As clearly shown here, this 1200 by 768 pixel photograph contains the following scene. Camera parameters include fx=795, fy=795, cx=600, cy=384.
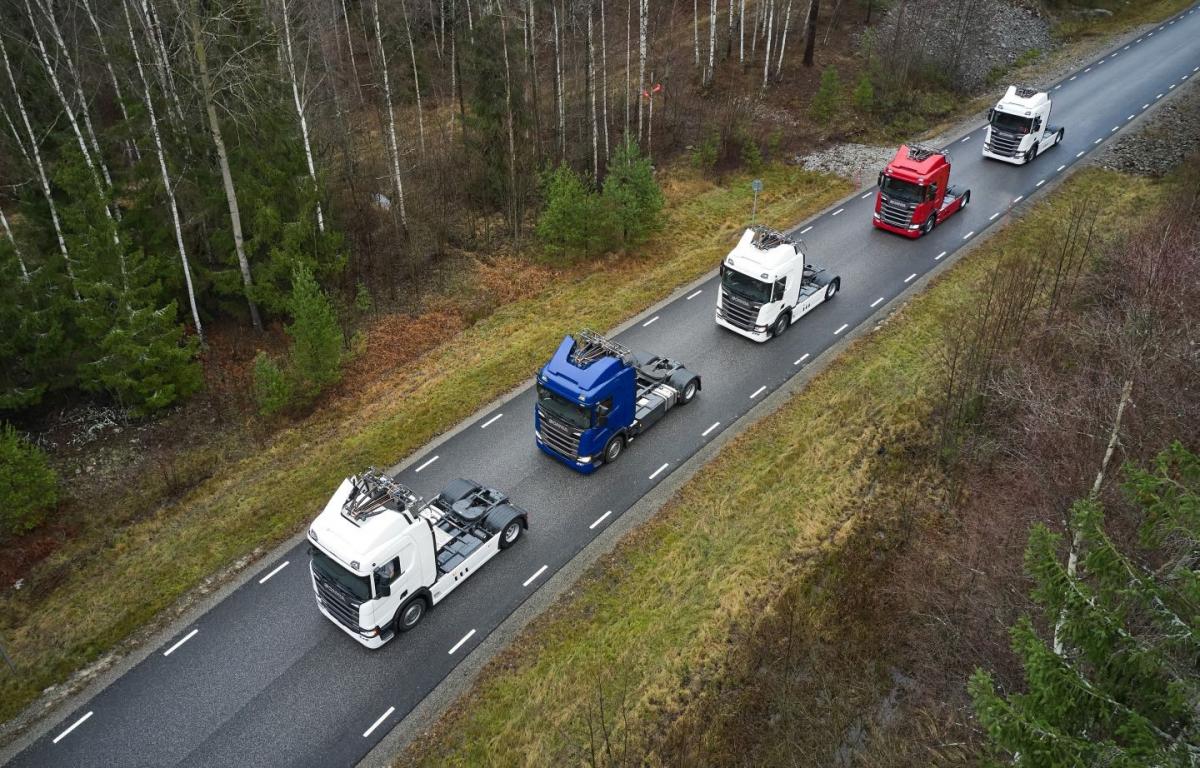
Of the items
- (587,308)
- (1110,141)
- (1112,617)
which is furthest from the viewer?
(1110,141)

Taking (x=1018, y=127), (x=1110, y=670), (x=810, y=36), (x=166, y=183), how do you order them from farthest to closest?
(x=810, y=36), (x=1018, y=127), (x=166, y=183), (x=1110, y=670)

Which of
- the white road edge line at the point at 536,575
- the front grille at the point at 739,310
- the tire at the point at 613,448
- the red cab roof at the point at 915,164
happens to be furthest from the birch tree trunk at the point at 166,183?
the red cab roof at the point at 915,164

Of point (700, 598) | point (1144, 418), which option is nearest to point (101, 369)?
point (700, 598)

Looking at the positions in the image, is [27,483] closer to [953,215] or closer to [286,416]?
[286,416]

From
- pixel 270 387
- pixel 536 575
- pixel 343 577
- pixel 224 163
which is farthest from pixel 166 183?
pixel 536 575

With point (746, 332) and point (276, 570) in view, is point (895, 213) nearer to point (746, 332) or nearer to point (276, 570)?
point (746, 332)

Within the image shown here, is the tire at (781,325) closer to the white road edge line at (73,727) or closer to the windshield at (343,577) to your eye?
the windshield at (343,577)
